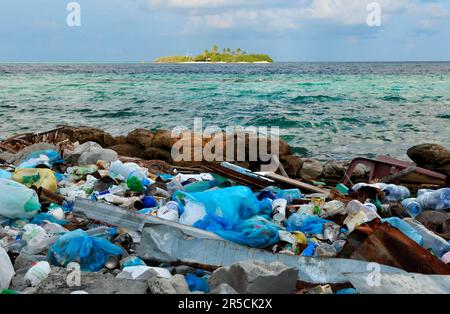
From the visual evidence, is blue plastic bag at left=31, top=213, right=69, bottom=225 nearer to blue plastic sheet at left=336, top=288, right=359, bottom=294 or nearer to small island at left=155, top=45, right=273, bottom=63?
blue plastic sheet at left=336, top=288, right=359, bottom=294

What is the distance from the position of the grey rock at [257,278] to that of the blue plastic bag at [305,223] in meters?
1.44

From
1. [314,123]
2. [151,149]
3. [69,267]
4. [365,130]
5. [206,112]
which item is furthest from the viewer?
[206,112]

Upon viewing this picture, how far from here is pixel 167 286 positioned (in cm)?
268

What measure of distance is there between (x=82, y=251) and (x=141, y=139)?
7351 millimetres

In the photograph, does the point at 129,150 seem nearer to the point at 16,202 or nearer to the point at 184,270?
the point at 16,202

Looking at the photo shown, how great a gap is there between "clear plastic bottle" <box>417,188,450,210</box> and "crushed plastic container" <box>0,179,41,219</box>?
408cm

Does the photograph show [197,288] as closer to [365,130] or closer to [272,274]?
[272,274]

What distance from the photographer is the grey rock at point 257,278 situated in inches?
103

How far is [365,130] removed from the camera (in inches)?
615

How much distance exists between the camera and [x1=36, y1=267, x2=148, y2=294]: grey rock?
272cm

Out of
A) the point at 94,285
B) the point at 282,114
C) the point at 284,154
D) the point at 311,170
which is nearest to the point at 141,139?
the point at 284,154

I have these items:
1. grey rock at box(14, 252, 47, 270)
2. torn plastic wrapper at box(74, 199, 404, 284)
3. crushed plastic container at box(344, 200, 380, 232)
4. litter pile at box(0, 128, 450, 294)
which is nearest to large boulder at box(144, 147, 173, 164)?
litter pile at box(0, 128, 450, 294)
